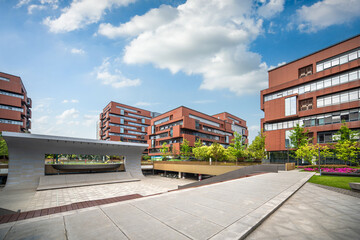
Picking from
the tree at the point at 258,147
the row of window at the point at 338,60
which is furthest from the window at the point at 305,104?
the tree at the point at 258,147

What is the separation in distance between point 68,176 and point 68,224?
25.0 meters

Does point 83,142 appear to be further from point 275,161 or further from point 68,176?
point 275,161

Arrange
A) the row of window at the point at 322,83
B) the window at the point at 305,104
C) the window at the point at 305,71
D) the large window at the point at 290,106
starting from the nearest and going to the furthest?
the row of window at the point at 322,83 → the window at the point at 305,104 → the large window at the point at 290,106 → the window at the point at 305,71

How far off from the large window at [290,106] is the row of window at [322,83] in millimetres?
2008

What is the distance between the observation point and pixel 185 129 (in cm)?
6631

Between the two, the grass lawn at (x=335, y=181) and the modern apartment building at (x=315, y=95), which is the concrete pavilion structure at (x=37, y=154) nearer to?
the grass lawn at (x=335, y=181)

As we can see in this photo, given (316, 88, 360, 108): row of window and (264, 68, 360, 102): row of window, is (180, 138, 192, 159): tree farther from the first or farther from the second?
(316, 88, 360, 108): row of window

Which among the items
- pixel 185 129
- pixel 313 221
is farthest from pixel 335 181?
pixel 185 129

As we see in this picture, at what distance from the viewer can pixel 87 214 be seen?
5.79 meters

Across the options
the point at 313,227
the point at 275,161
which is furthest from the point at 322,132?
the point at 313,227

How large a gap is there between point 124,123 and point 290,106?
80211mm

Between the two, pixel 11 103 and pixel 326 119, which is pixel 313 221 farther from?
pixel 11 103

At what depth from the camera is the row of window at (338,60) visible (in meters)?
35.3

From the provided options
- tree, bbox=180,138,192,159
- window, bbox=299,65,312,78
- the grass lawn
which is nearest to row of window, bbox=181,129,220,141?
tree, bbox=180,138,192,159
